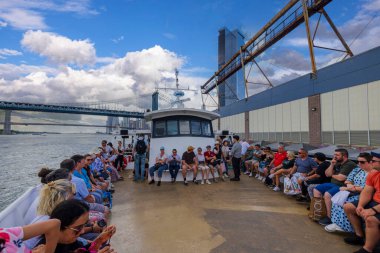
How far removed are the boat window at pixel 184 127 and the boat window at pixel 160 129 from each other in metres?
0.58

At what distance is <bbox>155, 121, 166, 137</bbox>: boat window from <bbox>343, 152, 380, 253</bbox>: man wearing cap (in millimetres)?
5716

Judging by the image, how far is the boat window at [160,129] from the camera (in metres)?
7.92

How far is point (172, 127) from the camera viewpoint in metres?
7.91

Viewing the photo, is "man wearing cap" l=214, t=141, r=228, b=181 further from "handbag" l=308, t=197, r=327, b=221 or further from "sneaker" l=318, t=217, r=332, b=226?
"sneaker" l=318, t=217, r=332, b=226

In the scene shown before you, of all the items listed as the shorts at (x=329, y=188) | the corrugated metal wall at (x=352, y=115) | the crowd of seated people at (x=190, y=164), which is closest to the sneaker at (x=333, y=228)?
the shorts at (x=329, y=188)

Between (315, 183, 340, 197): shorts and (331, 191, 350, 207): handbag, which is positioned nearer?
(331, 191, 350, 207): handbag

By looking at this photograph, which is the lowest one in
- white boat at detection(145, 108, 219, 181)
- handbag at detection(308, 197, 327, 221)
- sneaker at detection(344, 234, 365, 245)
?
sneaker at detection(344, 234, 365, 245)

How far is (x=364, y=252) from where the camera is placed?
8.89 ft

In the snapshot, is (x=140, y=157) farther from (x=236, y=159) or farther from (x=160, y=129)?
(x=236, y=159)

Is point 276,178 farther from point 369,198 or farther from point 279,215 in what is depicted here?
point 369,198

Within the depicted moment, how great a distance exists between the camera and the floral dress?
327 cm

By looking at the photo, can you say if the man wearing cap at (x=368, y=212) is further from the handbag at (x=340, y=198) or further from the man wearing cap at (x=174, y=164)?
the man wearing cap at (x=174, y=164)

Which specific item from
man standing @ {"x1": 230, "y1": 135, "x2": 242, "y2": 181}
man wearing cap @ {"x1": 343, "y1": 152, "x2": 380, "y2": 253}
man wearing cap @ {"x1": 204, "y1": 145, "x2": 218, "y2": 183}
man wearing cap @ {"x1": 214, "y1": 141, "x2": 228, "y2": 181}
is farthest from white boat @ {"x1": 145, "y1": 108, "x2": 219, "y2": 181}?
man wearing cap @ {"x1": 343, "y1": 152, "x2": 380, "y2": 253}

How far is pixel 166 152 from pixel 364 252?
5604mm
